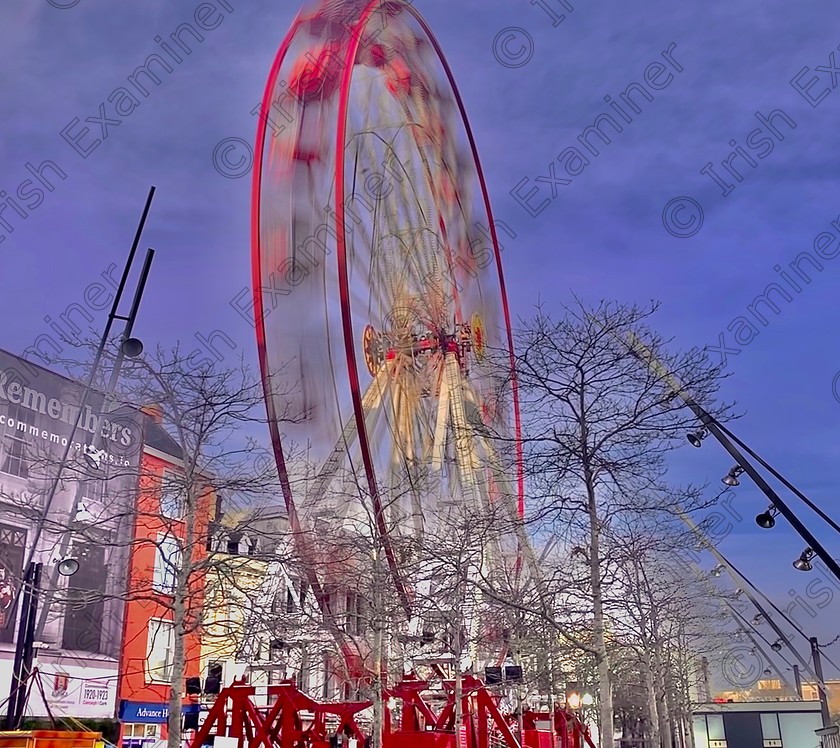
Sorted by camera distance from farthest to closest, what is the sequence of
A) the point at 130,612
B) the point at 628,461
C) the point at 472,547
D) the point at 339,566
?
1. the point at 130,612
2. the point at 339,566
3. the point at 472,547
4. the point at 628,461

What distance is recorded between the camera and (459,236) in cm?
2147

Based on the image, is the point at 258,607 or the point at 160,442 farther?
the point at 160,442

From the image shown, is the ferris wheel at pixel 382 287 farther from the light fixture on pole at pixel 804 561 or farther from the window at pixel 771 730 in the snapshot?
the window at pixel 771 730

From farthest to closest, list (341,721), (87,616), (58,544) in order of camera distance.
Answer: (87,616) → (58,544) → (341,721)

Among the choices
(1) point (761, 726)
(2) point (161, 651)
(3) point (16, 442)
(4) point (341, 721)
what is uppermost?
(3) point (16, 442)

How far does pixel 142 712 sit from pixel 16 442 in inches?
260

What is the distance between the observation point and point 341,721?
1495cm

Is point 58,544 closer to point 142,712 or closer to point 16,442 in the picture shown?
point 16,442

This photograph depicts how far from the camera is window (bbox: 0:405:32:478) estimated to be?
18750 mm

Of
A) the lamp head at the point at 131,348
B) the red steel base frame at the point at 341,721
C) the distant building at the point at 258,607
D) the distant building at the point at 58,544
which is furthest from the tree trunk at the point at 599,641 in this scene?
the distant building at the point at 58,544

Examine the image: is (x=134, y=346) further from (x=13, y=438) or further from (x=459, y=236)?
(x=459, y=236)

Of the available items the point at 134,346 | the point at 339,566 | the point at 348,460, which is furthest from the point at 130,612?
the point at 134,346

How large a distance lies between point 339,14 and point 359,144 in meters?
2.29

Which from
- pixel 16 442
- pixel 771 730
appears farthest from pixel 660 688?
pixel 771 730
